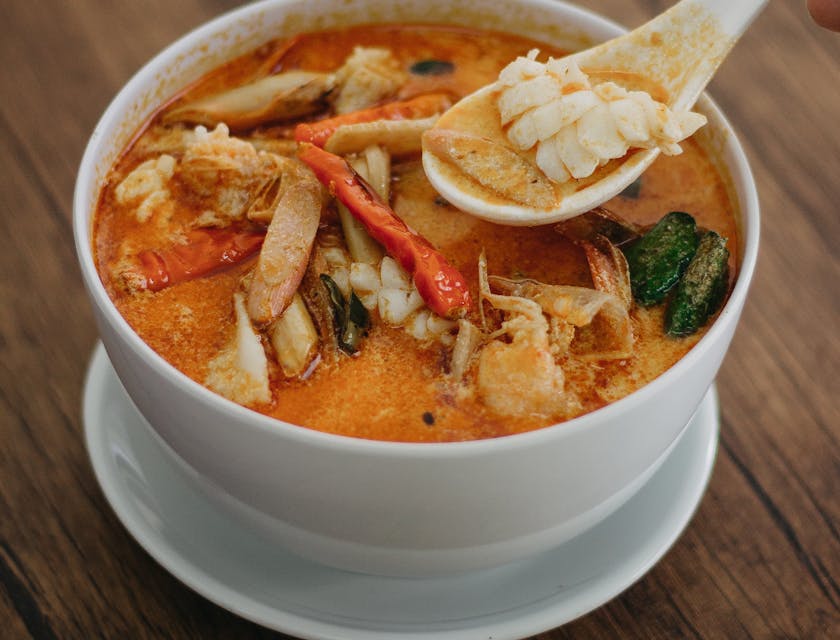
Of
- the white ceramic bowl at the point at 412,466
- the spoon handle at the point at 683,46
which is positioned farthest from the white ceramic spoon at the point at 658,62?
the white ceramic bowl at the point at 412,466

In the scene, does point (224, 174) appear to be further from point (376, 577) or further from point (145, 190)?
point (376, 577)

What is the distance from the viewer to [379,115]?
72.3 inches

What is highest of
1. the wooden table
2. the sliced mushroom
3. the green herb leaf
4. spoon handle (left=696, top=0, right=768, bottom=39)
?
spoon handle (left=696, top=0, right=768, bottom=39)

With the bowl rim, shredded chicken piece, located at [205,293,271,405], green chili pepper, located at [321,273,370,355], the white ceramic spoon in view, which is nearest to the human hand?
the white ceramic spoon

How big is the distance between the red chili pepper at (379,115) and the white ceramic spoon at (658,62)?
17 cm

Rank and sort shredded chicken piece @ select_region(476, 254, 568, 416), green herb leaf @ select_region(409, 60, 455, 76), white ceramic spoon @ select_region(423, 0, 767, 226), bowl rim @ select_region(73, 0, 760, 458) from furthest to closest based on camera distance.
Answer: green herb leaf @ select_region(409, 60, 455, 76)
white ceramic spoon @ select_region(423, 0, 767, 226)
shredded chicken piece @ select_region(476, 254, 568, 416)
bowl rim @ select_region(73, 0, 760, 458)

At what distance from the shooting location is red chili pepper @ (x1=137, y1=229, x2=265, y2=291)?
1.62 meters

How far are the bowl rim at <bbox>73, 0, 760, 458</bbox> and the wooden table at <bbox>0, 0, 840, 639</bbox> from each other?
0.51 m

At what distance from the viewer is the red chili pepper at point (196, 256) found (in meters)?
1.62

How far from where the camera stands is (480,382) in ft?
4.75

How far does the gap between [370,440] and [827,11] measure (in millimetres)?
1003

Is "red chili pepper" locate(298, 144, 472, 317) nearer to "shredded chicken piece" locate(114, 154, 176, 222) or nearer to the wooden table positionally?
"shredded chicken piece" locate(114, 154, 176, 222)

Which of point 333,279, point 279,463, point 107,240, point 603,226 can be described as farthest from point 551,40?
point 279,463

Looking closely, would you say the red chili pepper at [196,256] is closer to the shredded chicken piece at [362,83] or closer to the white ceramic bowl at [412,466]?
the white ceramic bowl at [412,466]
